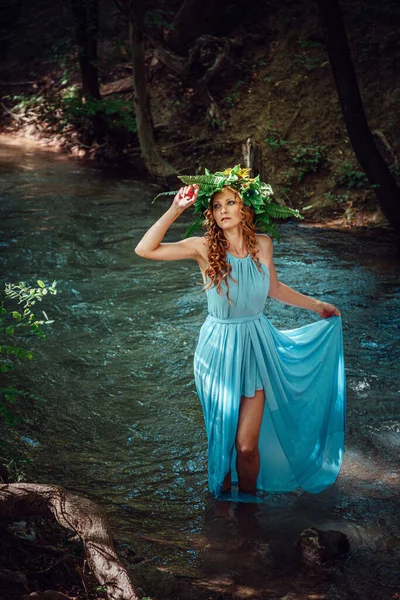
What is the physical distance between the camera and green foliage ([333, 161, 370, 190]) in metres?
13.0

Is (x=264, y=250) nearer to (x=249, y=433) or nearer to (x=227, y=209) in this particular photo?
(x=227, y=209)

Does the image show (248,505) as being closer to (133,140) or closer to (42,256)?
(42,256)

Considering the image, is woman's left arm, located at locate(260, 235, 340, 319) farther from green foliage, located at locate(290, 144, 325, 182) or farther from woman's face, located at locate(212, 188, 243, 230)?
green foliage, located at locate(290, 144, 325, 182)

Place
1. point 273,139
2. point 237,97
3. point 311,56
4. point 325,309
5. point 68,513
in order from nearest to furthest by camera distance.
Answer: point 68,513 < point 325,309 < point 273,139 < point 311,56 < point 237,97

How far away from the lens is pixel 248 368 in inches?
193

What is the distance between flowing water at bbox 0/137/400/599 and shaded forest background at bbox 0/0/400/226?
210 cm

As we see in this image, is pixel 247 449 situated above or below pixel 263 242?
below

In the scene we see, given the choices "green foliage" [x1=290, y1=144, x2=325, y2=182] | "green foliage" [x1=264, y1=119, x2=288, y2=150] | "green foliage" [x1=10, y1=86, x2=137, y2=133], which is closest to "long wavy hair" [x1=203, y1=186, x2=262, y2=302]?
"green foliage" [x1=290, y1=144, x2=325, y2=182]

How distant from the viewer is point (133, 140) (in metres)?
17.8

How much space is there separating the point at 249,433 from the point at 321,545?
2.89 ft

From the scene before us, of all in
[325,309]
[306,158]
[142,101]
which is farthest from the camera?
[142,101]

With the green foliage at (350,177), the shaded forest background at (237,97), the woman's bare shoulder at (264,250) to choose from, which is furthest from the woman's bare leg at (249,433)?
the green foliage at (350,177)

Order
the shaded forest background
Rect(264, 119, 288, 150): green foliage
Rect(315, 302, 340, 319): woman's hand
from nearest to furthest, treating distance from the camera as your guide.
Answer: Rect(315, 302, 340, 319): woman's hand, the shaded forest background, Rect(264, 119, 288, 150): green foliage

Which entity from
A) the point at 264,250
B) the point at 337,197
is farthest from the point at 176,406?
the point at 337,197
